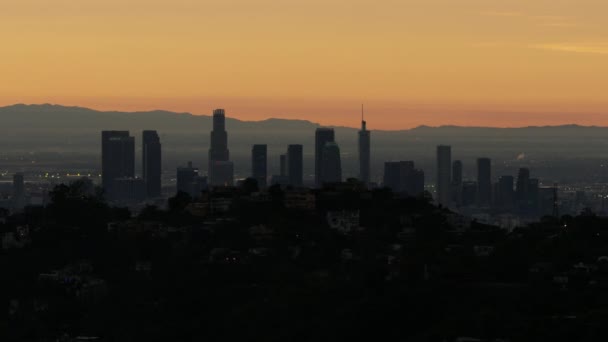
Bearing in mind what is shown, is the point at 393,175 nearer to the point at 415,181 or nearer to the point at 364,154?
the point at 415,181

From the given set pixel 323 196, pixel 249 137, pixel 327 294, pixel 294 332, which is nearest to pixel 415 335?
pixel 294 332

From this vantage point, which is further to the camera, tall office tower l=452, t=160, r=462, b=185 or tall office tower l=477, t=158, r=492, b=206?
tall office tower l=452, t=160, r=462, b=185

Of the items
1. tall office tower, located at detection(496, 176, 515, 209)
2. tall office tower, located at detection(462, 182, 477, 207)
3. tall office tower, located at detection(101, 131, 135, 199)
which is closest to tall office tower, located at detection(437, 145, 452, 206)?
tall office tower, located at detection(462, 182, 477, 207)

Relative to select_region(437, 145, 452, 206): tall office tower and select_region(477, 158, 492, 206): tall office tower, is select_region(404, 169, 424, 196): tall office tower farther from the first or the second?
select_region(477, 158, 492, 206): tall office tower

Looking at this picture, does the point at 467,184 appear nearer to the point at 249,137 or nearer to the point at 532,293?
the point at 249,137

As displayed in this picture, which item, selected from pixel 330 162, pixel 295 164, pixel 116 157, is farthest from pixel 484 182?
pixel 116 157

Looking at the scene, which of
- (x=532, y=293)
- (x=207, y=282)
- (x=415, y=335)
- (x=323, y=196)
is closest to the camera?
(x=415, y=335)

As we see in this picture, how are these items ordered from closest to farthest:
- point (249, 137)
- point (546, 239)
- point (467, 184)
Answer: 1. point (546, 239)
2. point (467, 184)
3. point (249, 137)
